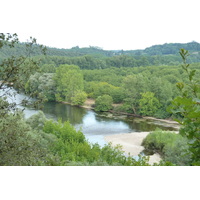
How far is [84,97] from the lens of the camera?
655 inches

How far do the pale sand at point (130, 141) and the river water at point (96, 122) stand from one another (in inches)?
15.4

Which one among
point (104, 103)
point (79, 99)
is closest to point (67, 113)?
point (104, 103)

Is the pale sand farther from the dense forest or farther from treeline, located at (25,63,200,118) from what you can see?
treeline, located at (25,63,200,118)

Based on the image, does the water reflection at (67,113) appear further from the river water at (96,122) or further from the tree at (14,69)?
the tree at (14,69)

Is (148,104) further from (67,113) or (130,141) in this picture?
(130,141)

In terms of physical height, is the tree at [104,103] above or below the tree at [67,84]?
below

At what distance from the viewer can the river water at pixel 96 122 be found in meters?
10.9

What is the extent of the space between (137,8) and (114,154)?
2.99 metres

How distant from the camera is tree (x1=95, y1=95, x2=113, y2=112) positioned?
1526 cm

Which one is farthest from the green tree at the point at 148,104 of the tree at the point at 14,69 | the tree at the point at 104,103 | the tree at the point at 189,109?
the tree at the point at 189,109

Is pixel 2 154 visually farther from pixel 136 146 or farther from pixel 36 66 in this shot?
pixel 136 146

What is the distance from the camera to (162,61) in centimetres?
3094

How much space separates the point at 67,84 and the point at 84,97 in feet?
7.69
